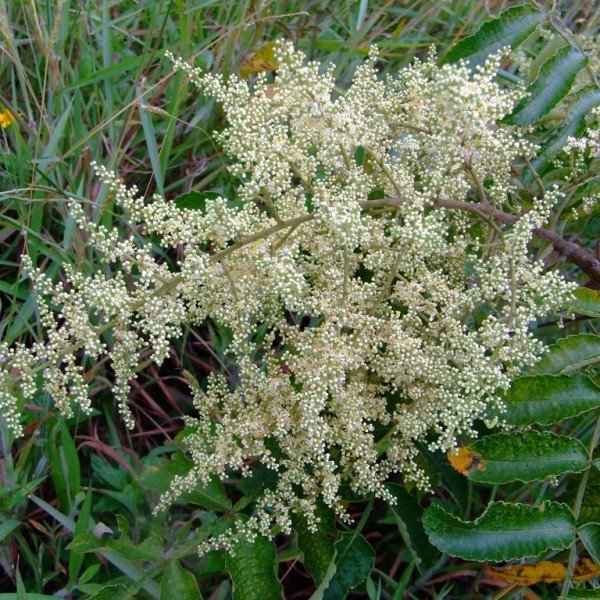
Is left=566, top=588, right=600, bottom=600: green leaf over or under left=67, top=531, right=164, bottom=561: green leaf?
over

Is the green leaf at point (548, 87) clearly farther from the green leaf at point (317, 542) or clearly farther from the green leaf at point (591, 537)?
the green leaf at point (317, 542)

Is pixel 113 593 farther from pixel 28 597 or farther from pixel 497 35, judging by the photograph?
Answer: pixel 497 35

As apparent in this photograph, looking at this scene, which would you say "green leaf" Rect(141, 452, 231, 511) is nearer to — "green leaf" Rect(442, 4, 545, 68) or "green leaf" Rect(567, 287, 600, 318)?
"green leaf" Rect(567, 287, 600, 318)

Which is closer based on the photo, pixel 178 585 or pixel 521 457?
pixel 521 457

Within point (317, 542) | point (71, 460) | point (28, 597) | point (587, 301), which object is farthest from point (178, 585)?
point (587, 301)

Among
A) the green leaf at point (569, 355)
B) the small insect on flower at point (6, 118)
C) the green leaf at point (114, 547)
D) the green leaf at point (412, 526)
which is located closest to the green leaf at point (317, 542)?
the green leaf at point (412, 526)

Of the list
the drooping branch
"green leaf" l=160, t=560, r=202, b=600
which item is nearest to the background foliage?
"green leaf" l=160, t=560, r=202, b=600
